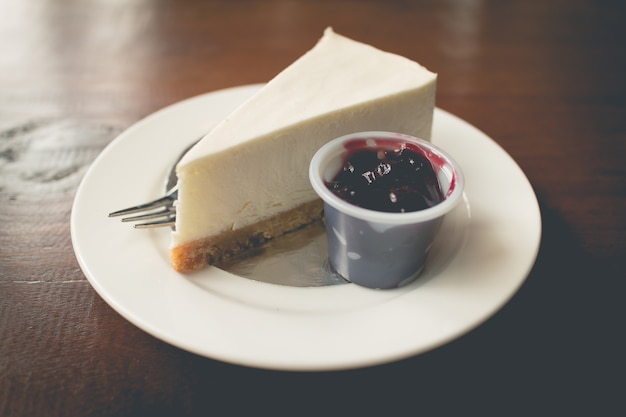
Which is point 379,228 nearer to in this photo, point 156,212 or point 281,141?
point 281,141

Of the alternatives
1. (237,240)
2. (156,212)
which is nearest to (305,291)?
(237,240)

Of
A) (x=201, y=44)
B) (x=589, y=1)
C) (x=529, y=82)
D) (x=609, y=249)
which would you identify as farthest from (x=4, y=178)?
(x=589, y=1)

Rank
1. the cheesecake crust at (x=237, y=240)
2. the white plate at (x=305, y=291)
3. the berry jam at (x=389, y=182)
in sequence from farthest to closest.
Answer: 1. the cheesecake crust at (x=237, y=240)
2. the berry jam at (x=389, y=182)
3. the white plate at (x=305, y=291)

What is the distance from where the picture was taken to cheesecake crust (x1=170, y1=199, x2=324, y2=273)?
3.74 feet

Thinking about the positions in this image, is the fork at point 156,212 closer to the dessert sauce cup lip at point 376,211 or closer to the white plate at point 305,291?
the white plate at point 305,291

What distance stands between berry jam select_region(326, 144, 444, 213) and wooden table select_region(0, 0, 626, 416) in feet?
0.91

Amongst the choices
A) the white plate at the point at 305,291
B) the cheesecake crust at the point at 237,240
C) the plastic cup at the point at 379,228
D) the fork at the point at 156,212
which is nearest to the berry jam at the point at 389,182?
the plastic cup at the point at 379,228

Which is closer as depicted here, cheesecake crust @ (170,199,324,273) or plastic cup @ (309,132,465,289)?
plastic cup @ (309,132,465,289)

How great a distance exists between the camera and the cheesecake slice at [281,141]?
119cm

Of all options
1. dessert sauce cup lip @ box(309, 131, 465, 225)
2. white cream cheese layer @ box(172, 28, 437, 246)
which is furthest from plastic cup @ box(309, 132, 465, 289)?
white cream cheese layer @ box(172, 28, 437, 246)

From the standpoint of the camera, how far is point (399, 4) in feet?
8.59

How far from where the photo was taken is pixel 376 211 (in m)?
1.02

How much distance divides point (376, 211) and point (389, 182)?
0.24ft

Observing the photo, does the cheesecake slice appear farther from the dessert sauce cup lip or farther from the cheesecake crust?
the dessert sauce cup lip
